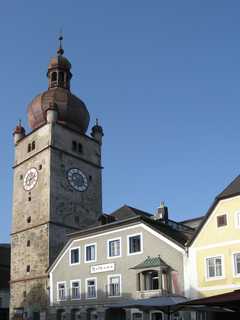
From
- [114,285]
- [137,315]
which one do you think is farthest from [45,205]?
[137,315]

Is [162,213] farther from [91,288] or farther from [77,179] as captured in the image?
[77,179]

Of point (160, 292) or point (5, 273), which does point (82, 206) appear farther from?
point (160, 292)

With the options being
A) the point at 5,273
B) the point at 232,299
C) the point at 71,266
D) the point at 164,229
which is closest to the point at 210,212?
the point at 164,229

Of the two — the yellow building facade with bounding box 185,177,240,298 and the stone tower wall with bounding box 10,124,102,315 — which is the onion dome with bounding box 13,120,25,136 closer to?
the stone tower wall with bounding box 10,124,102,315

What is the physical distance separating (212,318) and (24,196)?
91.3 ft

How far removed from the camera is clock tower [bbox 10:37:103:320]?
49375mm

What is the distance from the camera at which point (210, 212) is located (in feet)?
109

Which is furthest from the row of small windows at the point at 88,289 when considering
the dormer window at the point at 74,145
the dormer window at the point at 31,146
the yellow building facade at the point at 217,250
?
the dormer window at the point at 31,146

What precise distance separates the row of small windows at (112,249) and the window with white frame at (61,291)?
1.87 meters

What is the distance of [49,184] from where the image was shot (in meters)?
51.6

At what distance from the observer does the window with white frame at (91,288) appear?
39062mm

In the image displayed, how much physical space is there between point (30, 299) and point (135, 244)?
49.4 ft

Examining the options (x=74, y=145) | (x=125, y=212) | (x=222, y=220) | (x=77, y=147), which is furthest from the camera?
(x=77, y=147)

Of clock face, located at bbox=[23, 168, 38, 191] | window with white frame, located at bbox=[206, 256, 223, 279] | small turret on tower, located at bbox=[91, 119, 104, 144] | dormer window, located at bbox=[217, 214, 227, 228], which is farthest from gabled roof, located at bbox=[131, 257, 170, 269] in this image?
small turret on tower, located at bbox=[91, 119, 104, 144]
